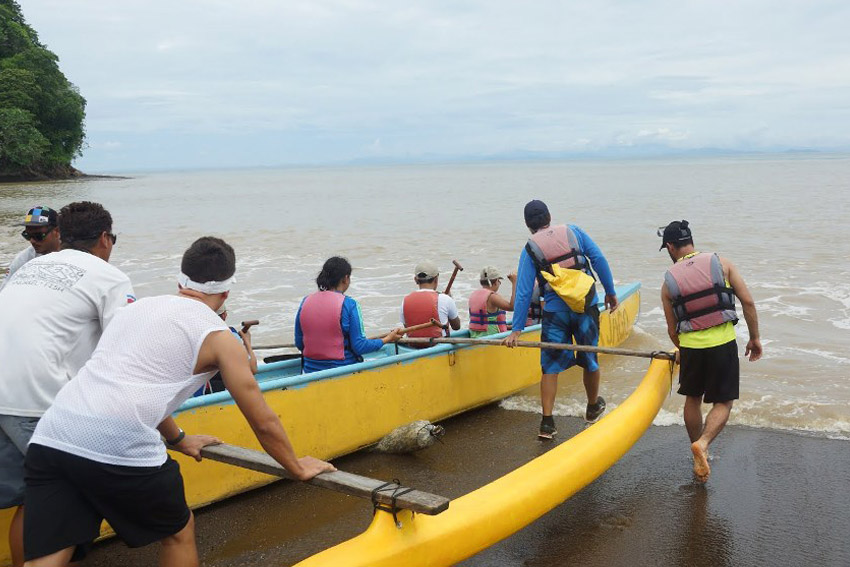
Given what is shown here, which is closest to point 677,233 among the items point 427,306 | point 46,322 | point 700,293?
point 700,293

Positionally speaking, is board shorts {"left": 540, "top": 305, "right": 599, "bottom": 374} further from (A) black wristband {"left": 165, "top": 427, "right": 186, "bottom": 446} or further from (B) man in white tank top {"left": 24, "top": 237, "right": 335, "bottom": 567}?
(B) man in white tank top {"left": 24, "top": 237, "right": 335, "bottom": 567}

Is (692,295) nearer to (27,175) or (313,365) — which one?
(313,365)

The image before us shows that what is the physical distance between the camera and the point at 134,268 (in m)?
16.9

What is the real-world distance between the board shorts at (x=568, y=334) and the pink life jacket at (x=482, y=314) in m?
1.49

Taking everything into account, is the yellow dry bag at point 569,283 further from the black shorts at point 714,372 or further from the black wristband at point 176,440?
the black wristband at point 176,440

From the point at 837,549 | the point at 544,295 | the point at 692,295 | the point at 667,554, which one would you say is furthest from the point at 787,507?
the point at 544,295

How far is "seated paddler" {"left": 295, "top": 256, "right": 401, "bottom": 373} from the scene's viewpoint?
4.99 meters

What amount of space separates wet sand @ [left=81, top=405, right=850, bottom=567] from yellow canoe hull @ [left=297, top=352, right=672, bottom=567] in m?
0.31

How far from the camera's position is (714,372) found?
4469 millimetres

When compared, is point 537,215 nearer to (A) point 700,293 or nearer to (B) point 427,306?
(A) point 700,293

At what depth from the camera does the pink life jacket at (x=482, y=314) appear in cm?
682

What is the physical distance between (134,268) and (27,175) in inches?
2071

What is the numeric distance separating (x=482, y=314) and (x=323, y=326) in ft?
7.34

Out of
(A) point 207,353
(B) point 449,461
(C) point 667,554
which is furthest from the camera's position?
(B) point 449,461
